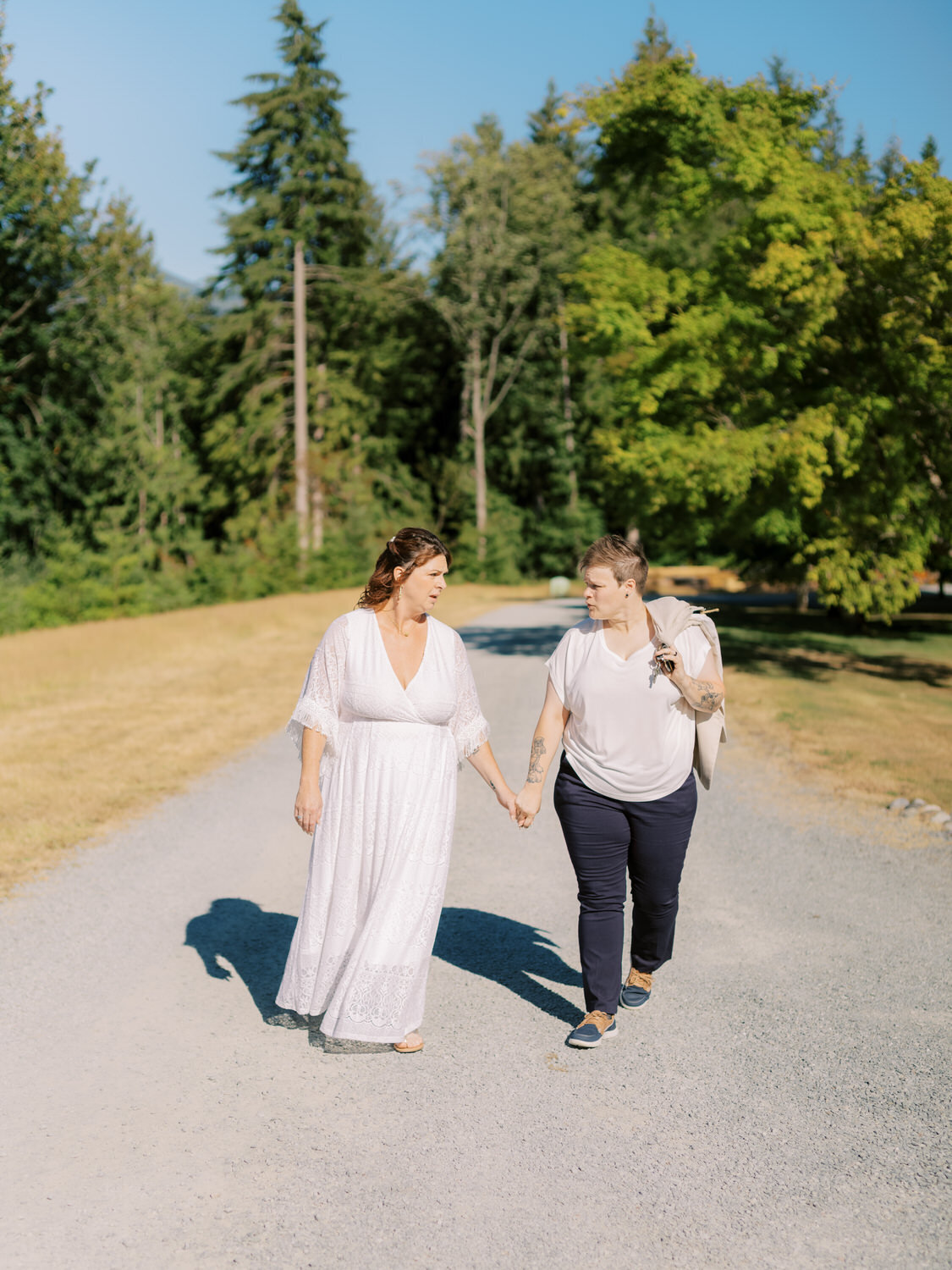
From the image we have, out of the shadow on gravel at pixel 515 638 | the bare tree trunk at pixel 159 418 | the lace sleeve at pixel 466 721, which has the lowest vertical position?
the shadow on gravel at pixel 515 638

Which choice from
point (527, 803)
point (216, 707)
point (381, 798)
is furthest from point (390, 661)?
point (216, 707)

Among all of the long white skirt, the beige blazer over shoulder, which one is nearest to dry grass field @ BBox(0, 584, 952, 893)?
the long white skirt

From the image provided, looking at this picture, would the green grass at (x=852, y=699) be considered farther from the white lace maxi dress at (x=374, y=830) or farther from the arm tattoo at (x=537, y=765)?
the white lace maxi dress at (x=374, y=830)

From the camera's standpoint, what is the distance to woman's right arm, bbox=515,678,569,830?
414 centimetres

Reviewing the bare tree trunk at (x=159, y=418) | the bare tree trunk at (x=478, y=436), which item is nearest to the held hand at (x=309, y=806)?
the bare tree trunk at (x=478, y=436)

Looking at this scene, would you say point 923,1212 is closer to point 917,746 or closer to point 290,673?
point 917,746

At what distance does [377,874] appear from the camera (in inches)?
157

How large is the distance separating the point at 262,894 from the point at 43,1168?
277cm

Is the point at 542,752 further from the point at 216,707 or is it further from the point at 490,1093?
the point at 216,707

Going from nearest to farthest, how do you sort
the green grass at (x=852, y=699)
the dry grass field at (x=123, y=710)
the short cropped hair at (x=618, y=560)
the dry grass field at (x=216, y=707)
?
the short cropped hair at (x=618, y=560)
the dry grass field at (x=123, y=710)
the dry grass field at (x=216, y=707)
the green grass at (x=852, y=699)

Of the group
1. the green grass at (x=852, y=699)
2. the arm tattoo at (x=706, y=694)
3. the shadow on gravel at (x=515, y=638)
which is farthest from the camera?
the shadow on gravel at (x=515, y=638)

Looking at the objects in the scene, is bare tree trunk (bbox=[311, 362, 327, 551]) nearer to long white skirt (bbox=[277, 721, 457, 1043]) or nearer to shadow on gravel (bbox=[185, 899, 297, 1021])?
shadow on gravel (bbox=[185, 899, 297, 1021])

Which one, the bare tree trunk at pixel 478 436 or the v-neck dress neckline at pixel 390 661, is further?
the bare tree trunk at pixel 478 436

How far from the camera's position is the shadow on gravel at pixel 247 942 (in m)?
4.63
